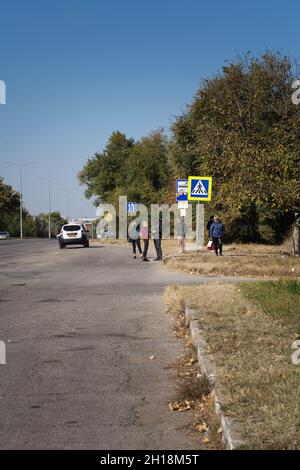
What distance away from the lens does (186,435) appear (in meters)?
5.11

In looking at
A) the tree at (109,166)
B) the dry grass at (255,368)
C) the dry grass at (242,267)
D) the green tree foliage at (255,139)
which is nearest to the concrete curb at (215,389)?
the dry grass at (255,368)

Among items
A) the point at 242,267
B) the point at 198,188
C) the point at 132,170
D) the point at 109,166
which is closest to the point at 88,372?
the point at 242,267

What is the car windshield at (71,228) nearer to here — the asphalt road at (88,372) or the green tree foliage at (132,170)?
the green tree foliage at (132,170)

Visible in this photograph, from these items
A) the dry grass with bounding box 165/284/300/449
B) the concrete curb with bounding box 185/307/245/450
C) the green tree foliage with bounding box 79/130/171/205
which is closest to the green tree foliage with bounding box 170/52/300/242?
the dry grass with bounding box 165/284/300/449

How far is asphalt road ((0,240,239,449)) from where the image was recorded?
5136 mm

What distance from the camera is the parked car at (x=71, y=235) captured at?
130ft

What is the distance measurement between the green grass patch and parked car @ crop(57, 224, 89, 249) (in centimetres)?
2709

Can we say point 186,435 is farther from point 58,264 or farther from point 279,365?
point 58,264

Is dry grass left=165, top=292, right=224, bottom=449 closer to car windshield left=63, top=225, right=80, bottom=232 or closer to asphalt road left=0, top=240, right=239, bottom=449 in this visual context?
asphalt road left=0, top=240, right=239, bottom=449

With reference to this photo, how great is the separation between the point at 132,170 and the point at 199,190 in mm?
38856

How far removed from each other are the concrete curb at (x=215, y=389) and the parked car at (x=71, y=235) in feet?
101

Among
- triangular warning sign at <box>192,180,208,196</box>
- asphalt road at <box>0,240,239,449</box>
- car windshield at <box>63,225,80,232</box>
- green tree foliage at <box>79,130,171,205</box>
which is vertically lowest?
asphalt road at <box>0,240,239,449</box>

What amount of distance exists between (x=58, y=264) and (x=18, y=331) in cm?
1495
